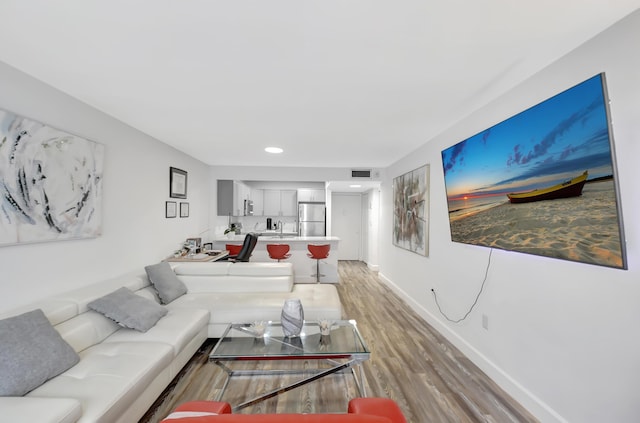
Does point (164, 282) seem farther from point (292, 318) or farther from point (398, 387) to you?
point (398, 387)

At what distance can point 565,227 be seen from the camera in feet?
5.70

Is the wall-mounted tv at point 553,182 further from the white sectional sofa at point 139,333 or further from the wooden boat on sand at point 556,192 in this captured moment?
the white sectional sofa at point 139,333

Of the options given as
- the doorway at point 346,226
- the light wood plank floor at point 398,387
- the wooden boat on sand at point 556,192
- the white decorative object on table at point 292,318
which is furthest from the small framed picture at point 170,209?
the doorway at point 346,226

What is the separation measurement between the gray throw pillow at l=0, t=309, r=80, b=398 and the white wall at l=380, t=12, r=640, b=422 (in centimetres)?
325

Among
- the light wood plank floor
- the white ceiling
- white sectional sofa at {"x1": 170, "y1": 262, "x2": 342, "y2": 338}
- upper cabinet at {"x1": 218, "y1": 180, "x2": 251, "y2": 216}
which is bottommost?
the light wood plank floor

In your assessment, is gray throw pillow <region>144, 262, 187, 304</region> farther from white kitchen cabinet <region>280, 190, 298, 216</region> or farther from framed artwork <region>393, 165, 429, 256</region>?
white kitchen cabinet <region>280, 190, 298, 216</region>

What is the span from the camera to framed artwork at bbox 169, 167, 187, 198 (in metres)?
4.20

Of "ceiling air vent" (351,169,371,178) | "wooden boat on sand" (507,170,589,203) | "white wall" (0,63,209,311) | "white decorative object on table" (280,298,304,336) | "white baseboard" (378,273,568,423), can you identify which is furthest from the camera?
"ceiling air vent" (351,169,371,178)

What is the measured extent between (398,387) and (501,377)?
896mm

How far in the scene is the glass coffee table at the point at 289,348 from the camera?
2.05m

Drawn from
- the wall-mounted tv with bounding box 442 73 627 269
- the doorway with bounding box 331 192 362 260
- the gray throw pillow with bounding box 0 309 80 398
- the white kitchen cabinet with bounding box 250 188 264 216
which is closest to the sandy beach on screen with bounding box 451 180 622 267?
the wall-mounted tv with bounding box 442 73 627 269

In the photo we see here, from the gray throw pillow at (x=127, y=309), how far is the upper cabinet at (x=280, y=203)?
194 inches

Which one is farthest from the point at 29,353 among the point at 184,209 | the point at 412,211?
the point at 412,211

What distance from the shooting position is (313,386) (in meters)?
2.32
